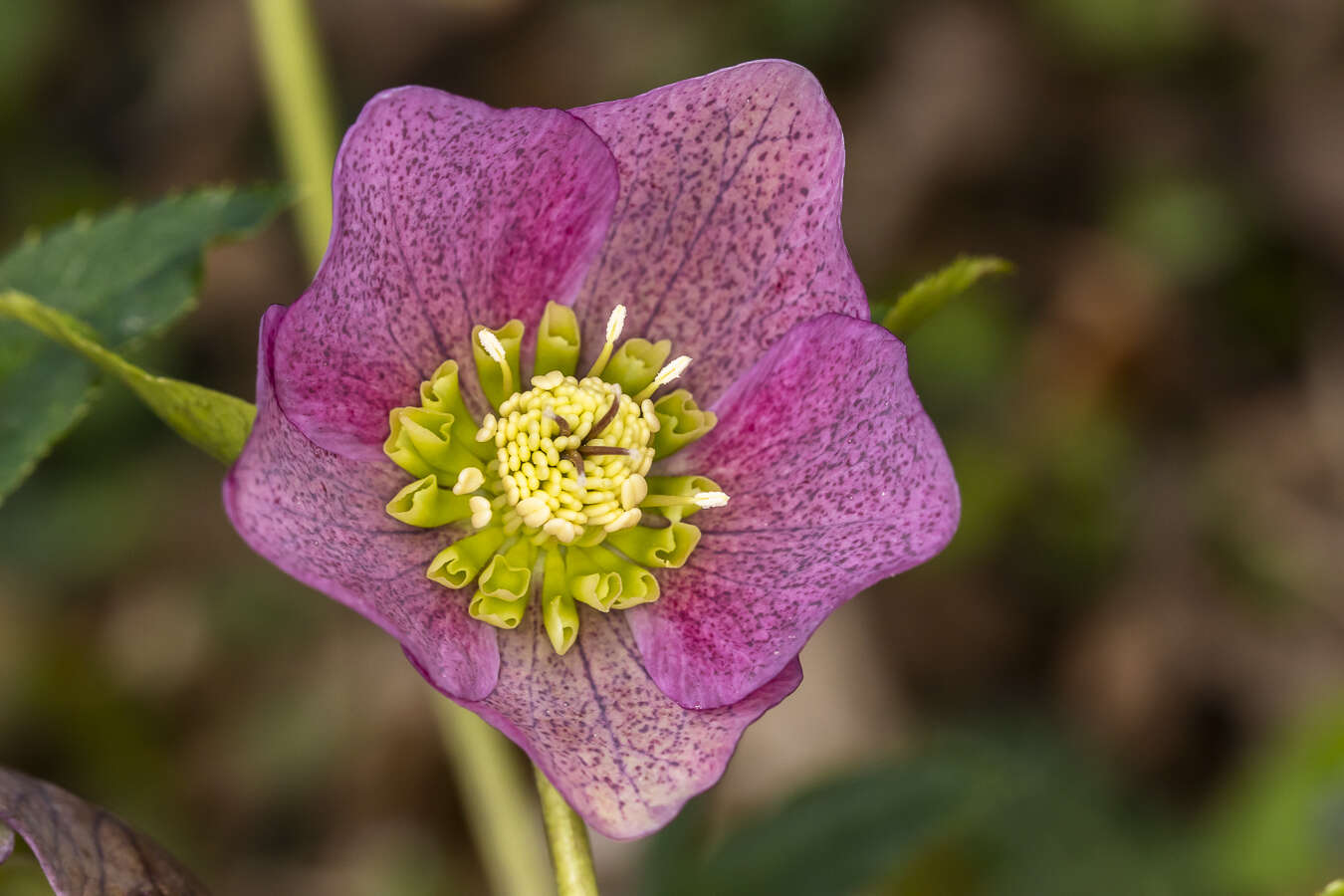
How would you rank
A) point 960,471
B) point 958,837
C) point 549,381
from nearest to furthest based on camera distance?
point 549,381 → point 958,837 → point 960,471

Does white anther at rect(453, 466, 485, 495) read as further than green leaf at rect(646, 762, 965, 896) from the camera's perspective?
No

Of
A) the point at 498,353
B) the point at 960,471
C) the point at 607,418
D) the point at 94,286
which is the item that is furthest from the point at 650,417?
the point at 960,471

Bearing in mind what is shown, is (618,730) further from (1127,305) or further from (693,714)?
(1127,305)

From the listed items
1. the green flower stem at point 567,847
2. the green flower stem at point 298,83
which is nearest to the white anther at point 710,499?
Result: the green flower stem at point 567,847

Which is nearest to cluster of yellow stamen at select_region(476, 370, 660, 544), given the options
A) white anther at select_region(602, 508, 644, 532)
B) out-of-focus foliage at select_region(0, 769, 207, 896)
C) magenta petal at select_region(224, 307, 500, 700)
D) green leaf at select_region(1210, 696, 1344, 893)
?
white anther at select_region(602, 508, 644, 532)

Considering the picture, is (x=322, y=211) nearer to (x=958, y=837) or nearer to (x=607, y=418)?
(x=607, y=418)

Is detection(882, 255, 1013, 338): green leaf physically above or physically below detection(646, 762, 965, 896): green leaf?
above

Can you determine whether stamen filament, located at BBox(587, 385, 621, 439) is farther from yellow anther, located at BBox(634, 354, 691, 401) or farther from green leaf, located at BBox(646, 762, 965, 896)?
green leaf, located at BBox(646, 762, 965, 896)
